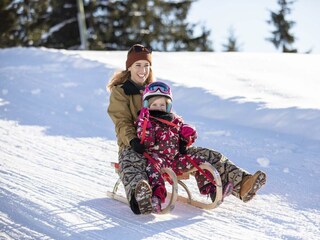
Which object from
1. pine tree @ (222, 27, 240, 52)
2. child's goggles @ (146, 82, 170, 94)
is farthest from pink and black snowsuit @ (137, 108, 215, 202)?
pine tree @ (222, 27, 240, 52)

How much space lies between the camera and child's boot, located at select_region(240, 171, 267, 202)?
3871 millimetres

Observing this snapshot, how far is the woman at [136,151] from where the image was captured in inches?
144

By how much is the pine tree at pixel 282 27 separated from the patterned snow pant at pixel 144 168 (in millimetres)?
21783

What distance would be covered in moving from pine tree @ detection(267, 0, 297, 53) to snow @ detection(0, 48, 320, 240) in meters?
14.7

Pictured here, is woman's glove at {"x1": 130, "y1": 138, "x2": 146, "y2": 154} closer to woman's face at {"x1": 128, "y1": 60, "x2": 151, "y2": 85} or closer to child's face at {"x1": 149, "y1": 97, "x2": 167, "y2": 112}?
child's face at {"x1": 149, "y1": 97, "x2": 167, "y2": 112}

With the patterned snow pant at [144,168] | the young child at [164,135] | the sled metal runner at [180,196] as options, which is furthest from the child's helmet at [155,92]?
the sled metal runner at [180,196]

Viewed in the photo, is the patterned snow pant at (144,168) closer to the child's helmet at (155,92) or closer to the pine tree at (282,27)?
the child's helmet at (155,92)

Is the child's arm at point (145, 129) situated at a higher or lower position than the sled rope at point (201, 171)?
higher

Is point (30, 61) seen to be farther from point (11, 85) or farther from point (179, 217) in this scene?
point (179, 217)

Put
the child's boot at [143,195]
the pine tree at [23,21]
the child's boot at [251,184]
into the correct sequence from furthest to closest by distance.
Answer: the pine tree at [23,21] < the child's boot at [251,184] < the child's boot at [143,195]

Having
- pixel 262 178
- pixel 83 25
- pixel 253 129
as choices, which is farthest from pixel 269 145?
pixel 83 25

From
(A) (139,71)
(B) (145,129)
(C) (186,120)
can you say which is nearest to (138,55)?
(A) (139,71)

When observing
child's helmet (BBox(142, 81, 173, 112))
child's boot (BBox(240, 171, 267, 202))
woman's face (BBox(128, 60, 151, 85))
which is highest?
woman's face (BBox(128, 60, 151, 85))

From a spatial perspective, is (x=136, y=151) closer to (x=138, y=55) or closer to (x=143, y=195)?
(x=143, y=195)
